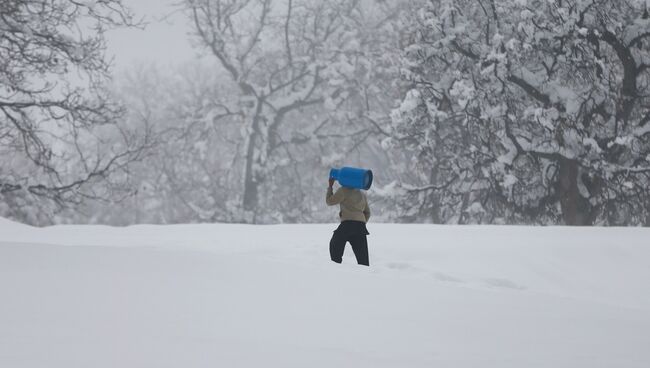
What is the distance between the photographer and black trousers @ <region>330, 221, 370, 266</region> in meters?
8.53

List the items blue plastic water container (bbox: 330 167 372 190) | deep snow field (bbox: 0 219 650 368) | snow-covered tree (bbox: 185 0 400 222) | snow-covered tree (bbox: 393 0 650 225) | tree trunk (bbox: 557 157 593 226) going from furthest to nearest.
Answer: snow-covered tree (bbox: 185 0 400 222) < tree trunk (bbox: 557 157 593 226) < snow-covered tree (bbox: 393 0 650 225) < blue plastic water container (bbox: 330 167 372 190) < deep snow field (bbox: 0 219 650 368)

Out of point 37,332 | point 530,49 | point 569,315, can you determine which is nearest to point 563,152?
point 530,49

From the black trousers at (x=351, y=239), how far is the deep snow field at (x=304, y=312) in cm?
46

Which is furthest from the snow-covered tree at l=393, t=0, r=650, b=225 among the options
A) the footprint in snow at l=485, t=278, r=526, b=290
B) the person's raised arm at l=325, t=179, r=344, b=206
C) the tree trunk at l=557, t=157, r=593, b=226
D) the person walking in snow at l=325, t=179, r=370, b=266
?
the person's raised arm at l=325, t=179, r=344, b=206

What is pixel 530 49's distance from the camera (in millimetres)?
16453

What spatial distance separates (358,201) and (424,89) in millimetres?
10742

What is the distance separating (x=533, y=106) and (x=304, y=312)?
12815 mm

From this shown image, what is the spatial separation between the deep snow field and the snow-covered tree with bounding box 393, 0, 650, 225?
7324 millimetres

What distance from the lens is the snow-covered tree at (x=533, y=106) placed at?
16312mm

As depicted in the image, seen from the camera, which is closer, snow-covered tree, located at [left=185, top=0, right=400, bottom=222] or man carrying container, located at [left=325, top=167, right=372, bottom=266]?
man carrying container, located at [left=325, top=167, right=372, bottom=266]

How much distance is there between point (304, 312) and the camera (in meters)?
5.48

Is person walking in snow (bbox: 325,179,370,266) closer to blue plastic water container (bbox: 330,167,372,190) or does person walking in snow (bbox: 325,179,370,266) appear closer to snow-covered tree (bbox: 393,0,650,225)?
blue plastic water container (bbox: 330,167,372,190)

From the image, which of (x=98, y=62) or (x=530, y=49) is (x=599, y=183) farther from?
(x=98, y=62)

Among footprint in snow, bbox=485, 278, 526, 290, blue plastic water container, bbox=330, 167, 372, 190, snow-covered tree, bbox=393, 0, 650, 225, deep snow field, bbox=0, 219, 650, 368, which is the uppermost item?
snow-covered tree, bbox=393, 0, 650, 225
